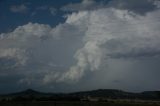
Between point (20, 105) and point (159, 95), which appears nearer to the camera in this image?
point (20, 105)

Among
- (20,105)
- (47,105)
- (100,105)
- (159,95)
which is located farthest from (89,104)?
(159,95)

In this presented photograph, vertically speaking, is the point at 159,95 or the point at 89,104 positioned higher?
the point at 159,95

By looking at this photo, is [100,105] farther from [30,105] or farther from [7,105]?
[7,105]

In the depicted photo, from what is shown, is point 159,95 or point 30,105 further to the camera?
point 159,95

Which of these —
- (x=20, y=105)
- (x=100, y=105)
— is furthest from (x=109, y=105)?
(x=20, y=105)

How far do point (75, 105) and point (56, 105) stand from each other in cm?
455

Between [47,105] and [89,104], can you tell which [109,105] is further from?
[47,105]

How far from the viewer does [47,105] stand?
8088 cm

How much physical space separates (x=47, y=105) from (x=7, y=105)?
32.1 ft

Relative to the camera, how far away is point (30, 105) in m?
80.1

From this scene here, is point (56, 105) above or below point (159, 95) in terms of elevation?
below

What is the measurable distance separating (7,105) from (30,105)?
6.63 meters

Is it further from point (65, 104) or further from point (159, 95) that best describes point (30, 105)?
point (159, 95)

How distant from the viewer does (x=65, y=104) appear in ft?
→ 271
